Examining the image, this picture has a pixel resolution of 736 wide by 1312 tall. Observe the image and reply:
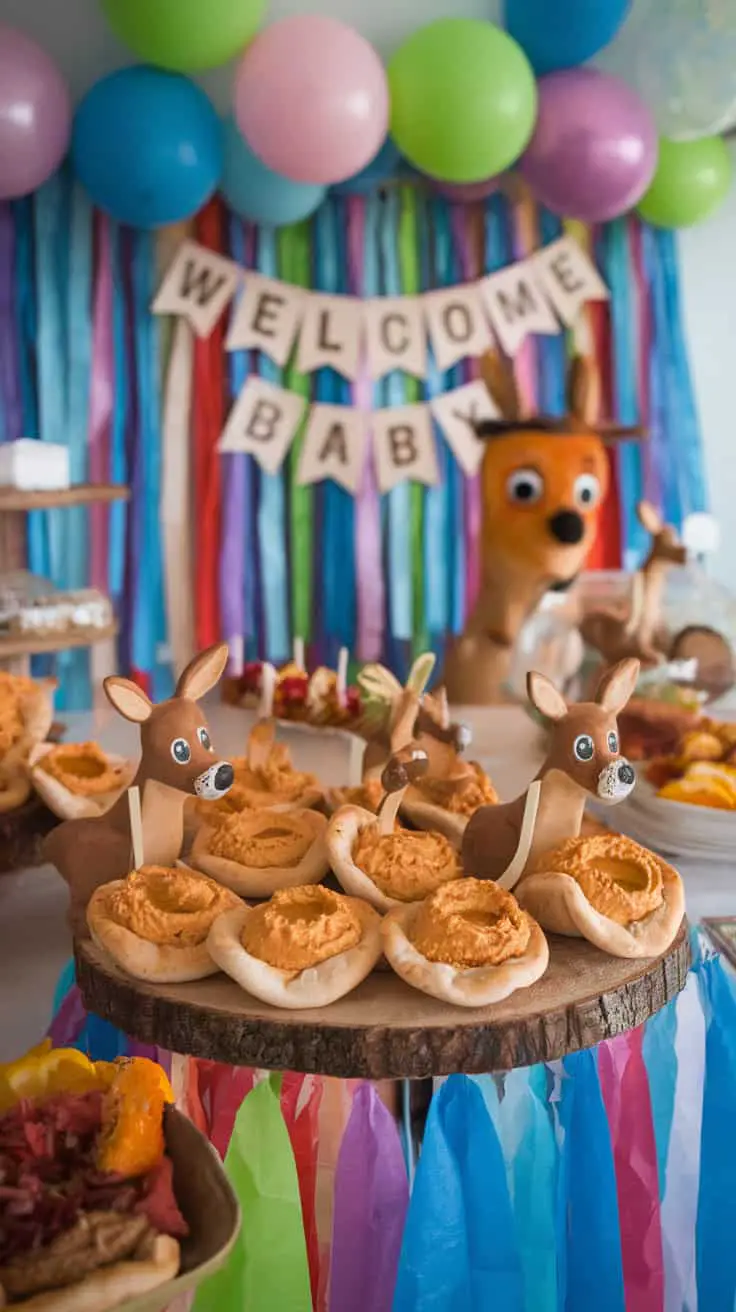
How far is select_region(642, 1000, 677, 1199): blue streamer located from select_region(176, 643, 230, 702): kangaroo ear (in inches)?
21.7

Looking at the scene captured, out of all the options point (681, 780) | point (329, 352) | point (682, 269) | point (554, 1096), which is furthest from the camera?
point (682, 269)

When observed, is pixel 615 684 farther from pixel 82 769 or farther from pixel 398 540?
pixel 398 540

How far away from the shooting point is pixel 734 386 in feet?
12.6

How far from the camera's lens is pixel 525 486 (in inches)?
105

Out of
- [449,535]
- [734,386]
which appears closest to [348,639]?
[449,535]

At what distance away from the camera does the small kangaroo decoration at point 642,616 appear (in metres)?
2.09

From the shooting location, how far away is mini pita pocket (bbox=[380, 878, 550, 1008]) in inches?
36.7

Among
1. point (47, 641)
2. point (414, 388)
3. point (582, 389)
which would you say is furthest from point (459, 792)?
point (414, 388)

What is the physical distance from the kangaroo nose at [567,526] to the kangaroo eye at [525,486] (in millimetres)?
65


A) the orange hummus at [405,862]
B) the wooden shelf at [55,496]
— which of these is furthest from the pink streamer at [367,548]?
the orange hummus at [405,862]

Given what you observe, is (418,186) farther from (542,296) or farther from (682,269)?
(682,269)

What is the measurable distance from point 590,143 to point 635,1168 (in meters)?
2.44

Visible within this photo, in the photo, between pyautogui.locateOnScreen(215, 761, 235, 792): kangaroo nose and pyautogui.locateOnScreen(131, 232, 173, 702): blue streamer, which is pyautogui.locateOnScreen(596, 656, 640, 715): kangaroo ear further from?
pyautogui.locateOnScreen(131, 232, 173, 702): blue streamer

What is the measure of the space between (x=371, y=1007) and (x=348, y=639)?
2585mm
